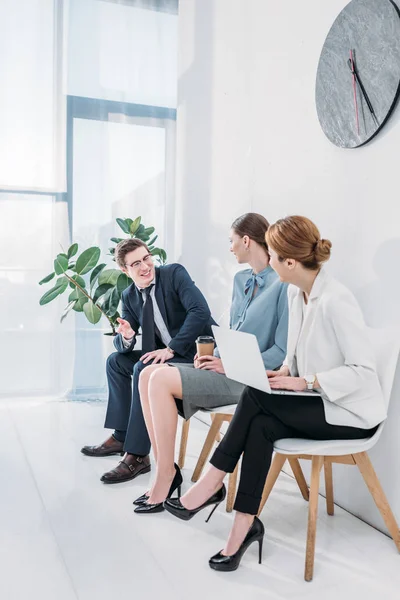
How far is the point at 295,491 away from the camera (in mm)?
2535

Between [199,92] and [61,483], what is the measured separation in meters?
2.51

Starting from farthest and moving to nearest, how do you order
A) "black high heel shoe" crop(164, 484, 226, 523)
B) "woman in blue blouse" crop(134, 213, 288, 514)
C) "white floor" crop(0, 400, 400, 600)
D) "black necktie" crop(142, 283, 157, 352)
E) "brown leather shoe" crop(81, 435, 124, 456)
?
"brown leather shoe" crop(81, 435, 124, 456)
"black necktie" crop(142, 283, 157, 352)
"woman in blue blouse" crop(134, 213, 288, 514)
"black high heel shoe" crop(164, 484, 226, 523)
"white floor" crop(0, 400, 400, 600)

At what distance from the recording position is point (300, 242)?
1949 millimetres

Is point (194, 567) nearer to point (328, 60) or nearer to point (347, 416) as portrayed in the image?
point (347, 416)

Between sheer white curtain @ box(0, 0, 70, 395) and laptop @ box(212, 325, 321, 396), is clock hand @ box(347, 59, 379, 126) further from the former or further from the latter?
sheer white curtain @ box(0, 0, 70, 395)

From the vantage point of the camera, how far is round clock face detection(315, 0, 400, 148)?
6.91ft

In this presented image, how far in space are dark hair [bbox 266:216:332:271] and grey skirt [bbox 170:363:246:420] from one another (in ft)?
1.90

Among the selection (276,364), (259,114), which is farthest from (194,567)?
(259,114)

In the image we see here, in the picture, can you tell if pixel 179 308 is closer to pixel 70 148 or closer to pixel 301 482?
pixel 301 482

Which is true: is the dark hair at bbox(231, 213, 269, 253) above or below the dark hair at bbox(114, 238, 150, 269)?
above

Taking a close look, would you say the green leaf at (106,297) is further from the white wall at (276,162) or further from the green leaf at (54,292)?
the white wall at (276,162)

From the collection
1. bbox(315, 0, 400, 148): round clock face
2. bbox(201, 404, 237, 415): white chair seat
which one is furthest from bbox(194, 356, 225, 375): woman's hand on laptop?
bbox(315, 0, 400, 148): round clock face

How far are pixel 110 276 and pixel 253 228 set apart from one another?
1.55 metres

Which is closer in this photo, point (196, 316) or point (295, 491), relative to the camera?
point (295, 491)
